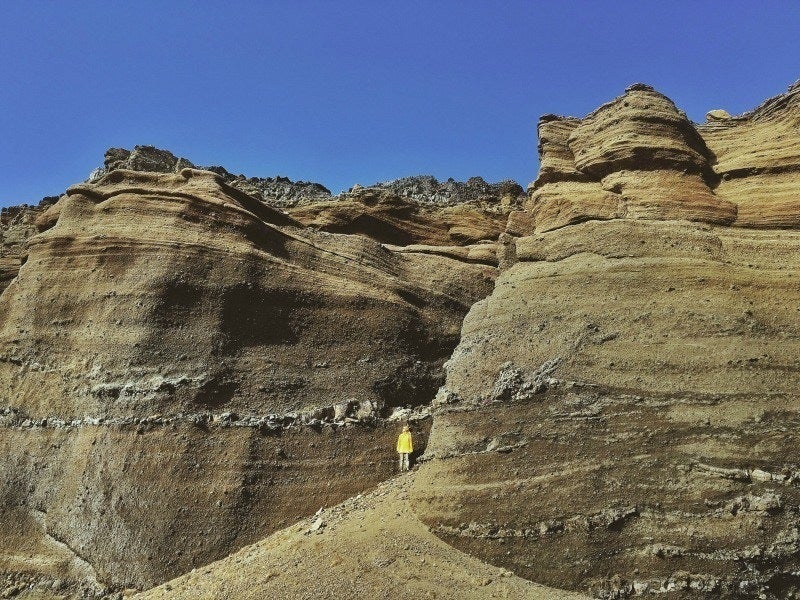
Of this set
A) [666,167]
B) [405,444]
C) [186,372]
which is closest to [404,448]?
[405,444]

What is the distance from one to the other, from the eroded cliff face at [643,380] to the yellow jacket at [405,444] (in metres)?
1.79

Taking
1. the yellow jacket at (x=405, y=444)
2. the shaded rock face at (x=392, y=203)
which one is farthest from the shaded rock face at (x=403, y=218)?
the yellow jacket at (x=405, y=444)

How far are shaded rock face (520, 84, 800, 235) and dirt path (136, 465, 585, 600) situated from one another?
24.5ft

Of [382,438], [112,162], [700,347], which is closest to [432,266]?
[382,438]

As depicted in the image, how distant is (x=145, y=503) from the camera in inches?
528

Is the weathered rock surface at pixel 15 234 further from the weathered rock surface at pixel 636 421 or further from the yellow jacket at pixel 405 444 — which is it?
the weathered rock surface at pixel 636 421

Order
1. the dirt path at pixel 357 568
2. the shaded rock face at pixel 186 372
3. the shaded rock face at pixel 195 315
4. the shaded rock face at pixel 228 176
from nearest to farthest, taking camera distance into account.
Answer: the dirt path at pixel 357 568 → the shaded rock face at pixel 186 372 → the shaded rock face at pixel 195 315 → the shaded rock face at pixel 228 176

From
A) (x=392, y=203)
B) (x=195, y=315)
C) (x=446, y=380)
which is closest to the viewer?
(x=446, y=380)

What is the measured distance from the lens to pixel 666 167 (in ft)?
50.3

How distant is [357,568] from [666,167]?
34.5 ft

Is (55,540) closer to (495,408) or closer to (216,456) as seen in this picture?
(216,456)

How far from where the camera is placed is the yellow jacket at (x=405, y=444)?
14866 millimetres

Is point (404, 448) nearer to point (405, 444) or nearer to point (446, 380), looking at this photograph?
point (405, 444)

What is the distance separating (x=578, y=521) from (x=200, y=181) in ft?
38.0
